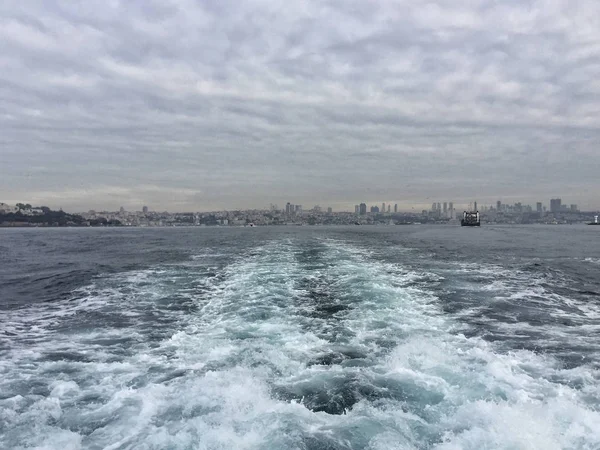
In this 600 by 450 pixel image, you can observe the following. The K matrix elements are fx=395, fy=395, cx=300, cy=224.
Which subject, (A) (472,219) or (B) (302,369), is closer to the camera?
(B) (302,369)

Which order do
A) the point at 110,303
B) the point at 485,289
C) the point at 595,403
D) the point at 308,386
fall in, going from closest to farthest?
the point at 595,403, the point at 308,386, the point at 110,303, the point at 485,289

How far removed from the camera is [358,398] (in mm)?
6547

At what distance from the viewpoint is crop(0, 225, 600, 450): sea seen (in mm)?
5602

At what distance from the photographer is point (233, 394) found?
262 inches

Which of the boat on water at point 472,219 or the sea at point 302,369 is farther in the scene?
the boat on water at point 472,219

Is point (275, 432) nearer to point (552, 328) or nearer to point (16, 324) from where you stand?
point (552, 328)

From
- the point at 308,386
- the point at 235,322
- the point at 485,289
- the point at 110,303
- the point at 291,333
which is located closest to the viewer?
the point at 308,386

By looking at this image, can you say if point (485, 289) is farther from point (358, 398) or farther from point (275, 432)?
point (275, 432)

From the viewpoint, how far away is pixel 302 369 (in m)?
7.79

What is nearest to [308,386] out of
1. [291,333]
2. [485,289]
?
[291,333]

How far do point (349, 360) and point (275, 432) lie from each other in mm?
3030

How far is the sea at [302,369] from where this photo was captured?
5.60 m

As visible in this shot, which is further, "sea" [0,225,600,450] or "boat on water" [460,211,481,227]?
"boat on water" [460,211,481,227]

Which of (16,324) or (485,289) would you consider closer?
(16,324)
